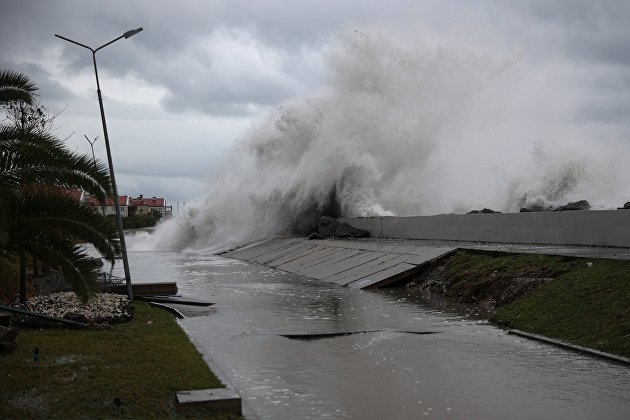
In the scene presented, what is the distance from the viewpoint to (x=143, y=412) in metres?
5.88

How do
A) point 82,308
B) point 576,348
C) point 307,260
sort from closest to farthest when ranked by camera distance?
point 576,348, point 82,308, point 307,260

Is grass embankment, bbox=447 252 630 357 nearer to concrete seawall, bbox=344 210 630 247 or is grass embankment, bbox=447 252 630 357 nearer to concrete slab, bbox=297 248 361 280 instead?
concrete seawall, bbox=344 210 630 247

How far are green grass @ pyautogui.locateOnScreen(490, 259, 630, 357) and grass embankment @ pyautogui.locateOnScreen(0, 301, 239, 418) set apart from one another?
5287mm

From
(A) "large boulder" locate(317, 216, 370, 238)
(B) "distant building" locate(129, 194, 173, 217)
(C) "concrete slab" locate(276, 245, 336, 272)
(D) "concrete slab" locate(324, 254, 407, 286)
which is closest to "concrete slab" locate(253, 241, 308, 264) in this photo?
(A) "large boulder" locate(317, 216, 370, 238)

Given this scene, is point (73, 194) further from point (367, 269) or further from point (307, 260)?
point (307, 260)

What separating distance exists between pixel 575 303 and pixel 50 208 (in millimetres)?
8021

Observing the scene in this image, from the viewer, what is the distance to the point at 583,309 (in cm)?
1045

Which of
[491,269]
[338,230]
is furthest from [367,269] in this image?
[338,230]

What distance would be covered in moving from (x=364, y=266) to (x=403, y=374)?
511 inches

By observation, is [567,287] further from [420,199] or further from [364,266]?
[420,199]

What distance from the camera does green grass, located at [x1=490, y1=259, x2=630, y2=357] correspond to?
364 inches

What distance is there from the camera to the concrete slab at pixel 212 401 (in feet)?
19.5

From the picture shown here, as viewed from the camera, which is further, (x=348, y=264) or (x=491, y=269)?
(x=348, y=264)

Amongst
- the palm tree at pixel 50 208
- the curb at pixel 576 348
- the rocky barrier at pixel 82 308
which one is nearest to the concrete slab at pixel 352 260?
the rocky barrier at pixel 82 308
